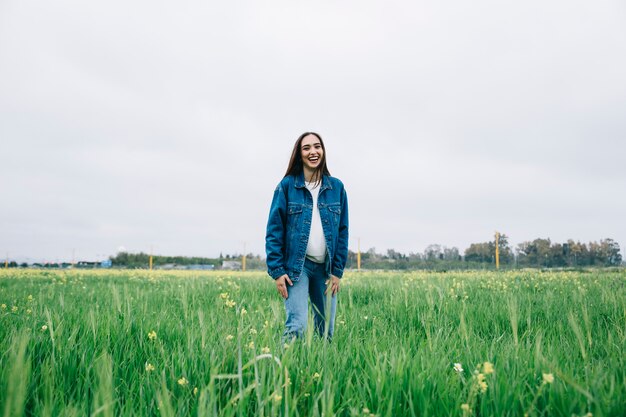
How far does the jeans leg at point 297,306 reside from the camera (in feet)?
11.2

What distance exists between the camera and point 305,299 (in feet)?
11.8

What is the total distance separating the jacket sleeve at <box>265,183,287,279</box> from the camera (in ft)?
11.9

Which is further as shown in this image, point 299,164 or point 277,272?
point 299,164

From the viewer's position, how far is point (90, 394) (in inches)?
83.7

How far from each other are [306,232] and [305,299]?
62 cm

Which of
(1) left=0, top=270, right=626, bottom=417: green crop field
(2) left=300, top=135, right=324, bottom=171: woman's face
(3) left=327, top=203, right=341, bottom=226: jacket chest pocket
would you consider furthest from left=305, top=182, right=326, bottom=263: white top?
(1) left=0, top=270, right=626, bottom=417: green crop field

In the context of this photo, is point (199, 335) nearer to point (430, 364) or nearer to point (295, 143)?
point (430, 364)

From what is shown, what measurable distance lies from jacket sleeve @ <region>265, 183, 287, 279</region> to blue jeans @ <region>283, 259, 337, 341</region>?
221mm

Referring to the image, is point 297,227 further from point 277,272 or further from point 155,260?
point 155,260

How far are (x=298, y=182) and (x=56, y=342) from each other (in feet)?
7.61

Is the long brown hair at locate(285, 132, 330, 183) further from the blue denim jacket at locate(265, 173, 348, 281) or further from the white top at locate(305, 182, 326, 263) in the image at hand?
the white top at locate(305, 182, 326, 263)

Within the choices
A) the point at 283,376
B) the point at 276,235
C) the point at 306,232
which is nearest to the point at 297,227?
the point at 306,232

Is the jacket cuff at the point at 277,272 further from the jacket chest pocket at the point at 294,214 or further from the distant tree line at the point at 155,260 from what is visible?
the distant tree line at the point at 155,260

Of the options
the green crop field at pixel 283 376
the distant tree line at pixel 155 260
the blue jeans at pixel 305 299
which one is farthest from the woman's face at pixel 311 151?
the distant tree line at pixel 155 260
